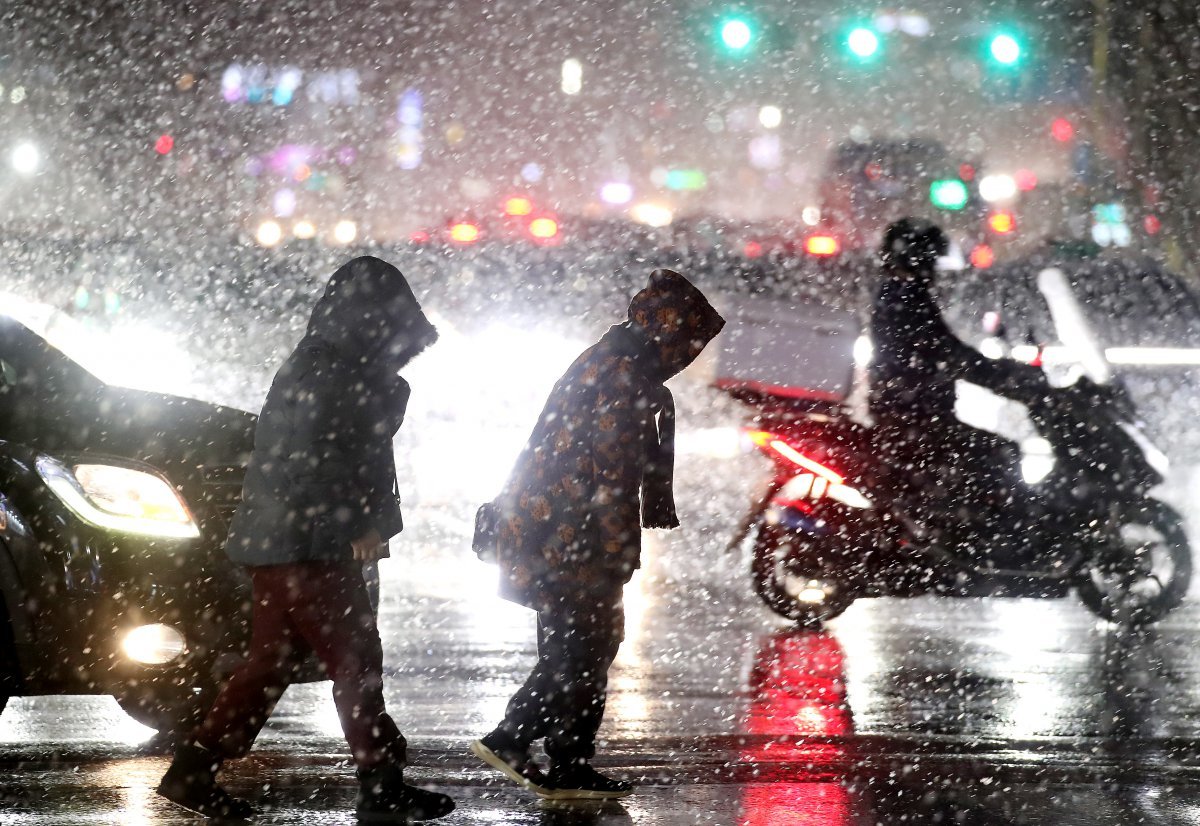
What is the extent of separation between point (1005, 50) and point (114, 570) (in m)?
13.1

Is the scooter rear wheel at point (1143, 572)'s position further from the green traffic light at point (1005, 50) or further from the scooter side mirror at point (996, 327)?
the green traffic light at point (1005, 50)

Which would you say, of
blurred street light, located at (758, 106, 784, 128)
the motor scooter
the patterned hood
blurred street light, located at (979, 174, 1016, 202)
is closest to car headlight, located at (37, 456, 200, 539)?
the patterned hood

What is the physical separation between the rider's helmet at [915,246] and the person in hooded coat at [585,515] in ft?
10.9

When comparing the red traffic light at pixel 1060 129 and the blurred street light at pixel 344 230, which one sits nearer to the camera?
the red traffic light at pixel 1060 129

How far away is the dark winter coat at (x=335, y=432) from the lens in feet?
15.1

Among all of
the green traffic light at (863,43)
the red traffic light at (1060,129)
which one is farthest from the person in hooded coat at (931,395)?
the red traffic light at (1060,129)

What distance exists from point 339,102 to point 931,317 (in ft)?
323

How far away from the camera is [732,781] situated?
17.7 ft

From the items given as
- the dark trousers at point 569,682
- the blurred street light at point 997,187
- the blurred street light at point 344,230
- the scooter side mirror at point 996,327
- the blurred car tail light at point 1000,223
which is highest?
the blurred street light at point 344,230

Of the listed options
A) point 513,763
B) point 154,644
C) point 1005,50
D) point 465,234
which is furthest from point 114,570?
point 465,234

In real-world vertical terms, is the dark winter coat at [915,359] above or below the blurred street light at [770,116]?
below

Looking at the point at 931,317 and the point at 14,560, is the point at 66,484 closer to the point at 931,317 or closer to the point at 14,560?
the point at 14,560

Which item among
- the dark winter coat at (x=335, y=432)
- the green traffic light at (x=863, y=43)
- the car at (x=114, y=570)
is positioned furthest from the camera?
the green traffic light at (x=863, y=43)

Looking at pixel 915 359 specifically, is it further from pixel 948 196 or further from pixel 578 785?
pixel 948 196
